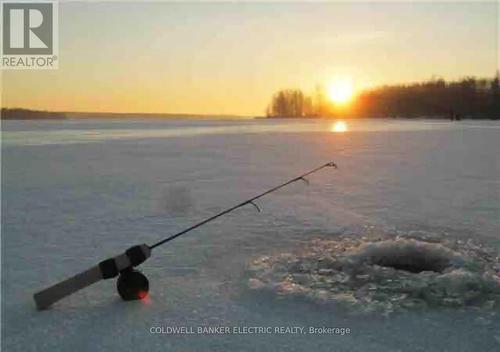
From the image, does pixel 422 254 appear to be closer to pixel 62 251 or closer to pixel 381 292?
pixel 381 292

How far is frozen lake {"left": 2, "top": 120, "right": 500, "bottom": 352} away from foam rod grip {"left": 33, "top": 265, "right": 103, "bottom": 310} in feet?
0.25

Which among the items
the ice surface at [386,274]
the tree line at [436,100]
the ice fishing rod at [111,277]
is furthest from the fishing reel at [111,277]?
the tree line at [436,100]

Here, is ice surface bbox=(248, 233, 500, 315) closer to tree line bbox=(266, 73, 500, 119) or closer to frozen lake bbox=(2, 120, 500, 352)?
frozen lake bbox=(2, 120, 500, 352)

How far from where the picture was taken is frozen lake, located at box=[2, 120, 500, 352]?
2.29 m

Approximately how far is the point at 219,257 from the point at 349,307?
43.8 inches

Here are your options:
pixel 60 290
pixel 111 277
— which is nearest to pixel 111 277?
pixel 111 277

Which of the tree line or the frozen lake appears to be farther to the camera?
the tree line

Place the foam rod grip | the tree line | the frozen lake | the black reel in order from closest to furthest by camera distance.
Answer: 1. the frozen lake
2. the foam rod grip
3. the black reel
4. the tree line

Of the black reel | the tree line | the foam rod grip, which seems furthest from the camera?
the tree line

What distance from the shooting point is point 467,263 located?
A: 321cm

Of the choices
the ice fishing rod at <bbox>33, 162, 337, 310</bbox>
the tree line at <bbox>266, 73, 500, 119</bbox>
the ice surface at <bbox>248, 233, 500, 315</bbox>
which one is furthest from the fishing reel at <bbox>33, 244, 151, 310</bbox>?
the tree line at <bbox>266, 73, 500, 119</bbox>

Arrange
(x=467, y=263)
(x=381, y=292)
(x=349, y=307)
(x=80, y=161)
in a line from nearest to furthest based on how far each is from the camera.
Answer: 1. (x=349, y=307)
2. (x=381, y=292)
3. (x=467, y=263)
4. (x=80, y=161)

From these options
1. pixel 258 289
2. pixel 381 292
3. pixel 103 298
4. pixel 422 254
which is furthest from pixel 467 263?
pixel 103 298

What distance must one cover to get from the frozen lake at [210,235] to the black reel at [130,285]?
0.05 meters
